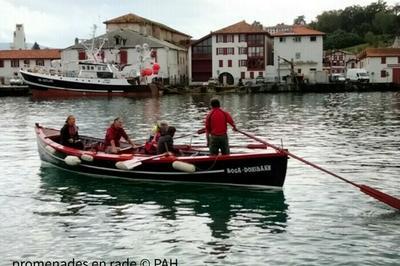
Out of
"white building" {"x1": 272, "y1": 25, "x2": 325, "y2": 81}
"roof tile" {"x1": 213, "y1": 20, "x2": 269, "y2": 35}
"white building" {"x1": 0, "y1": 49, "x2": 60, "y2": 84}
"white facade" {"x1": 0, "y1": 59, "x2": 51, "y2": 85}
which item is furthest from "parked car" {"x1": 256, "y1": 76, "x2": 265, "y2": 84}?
"white facade" {"x1": 0, "y1": 59, "x2": 51, "y2": 85}

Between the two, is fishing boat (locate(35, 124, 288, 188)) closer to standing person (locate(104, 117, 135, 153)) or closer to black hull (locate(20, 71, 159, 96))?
standing person (locate(104, 117, 135, 153))

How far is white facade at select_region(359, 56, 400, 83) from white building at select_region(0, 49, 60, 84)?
58.1 meters

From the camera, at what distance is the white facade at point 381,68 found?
108 meters

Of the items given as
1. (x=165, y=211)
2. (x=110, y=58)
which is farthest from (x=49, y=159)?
(x=110, y=58)

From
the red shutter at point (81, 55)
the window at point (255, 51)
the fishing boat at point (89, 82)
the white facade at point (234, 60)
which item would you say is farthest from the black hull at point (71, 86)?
the window at point (255, 51)

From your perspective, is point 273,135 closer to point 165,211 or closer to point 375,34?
point 165,211

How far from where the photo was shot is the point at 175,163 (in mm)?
17766

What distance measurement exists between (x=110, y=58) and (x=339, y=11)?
98654mm

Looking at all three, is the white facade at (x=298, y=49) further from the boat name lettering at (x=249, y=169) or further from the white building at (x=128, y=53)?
the boat name lettering at (x=249, y=169)

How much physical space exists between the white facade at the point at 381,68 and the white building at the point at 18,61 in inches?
2288

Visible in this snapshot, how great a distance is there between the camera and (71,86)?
88750 millimetres

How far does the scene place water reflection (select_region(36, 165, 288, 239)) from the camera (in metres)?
→ 14.6

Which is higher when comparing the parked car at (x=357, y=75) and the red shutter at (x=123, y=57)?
the red shutter at (x=123, y=57)

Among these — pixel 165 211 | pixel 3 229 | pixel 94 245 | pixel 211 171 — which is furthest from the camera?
pixel 211 171
